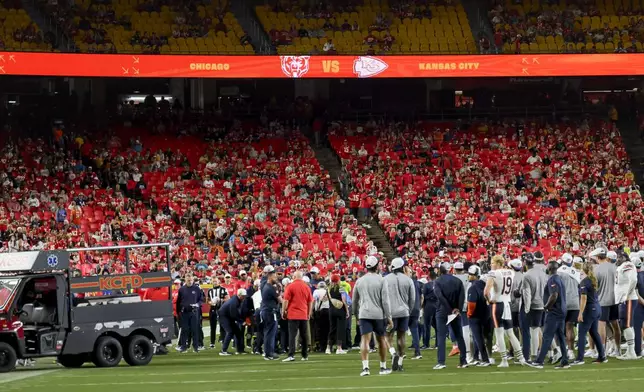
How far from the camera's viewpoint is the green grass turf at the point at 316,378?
1545 centimetres

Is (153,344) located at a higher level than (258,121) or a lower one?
lower

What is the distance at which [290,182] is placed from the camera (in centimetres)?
4078

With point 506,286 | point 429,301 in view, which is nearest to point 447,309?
point 506,286

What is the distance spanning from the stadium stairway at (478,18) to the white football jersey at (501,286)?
26930 mm

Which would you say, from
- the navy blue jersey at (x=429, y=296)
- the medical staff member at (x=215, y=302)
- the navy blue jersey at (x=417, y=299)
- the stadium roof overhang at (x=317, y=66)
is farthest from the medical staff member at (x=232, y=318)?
the stadium roof overhang at (x=317, y=66)

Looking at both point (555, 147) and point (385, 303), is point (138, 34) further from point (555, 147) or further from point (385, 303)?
point (385, 303)

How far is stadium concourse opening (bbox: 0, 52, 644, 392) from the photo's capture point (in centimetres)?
3650

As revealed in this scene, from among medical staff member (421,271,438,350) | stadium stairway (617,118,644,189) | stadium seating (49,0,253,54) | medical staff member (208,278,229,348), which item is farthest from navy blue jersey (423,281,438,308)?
stadium stairway (617,118,644,189)

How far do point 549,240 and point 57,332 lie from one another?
2074cm

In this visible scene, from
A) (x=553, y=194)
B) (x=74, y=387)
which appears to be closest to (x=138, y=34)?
(x=553, y=194)

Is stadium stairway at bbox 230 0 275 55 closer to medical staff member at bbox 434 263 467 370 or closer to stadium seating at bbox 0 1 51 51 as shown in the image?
stadium seating at bbox 0 1 51 51

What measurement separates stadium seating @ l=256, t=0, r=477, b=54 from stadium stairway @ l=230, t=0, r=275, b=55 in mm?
251

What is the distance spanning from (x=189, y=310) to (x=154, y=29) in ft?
65.2

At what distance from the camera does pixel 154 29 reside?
42469mm
